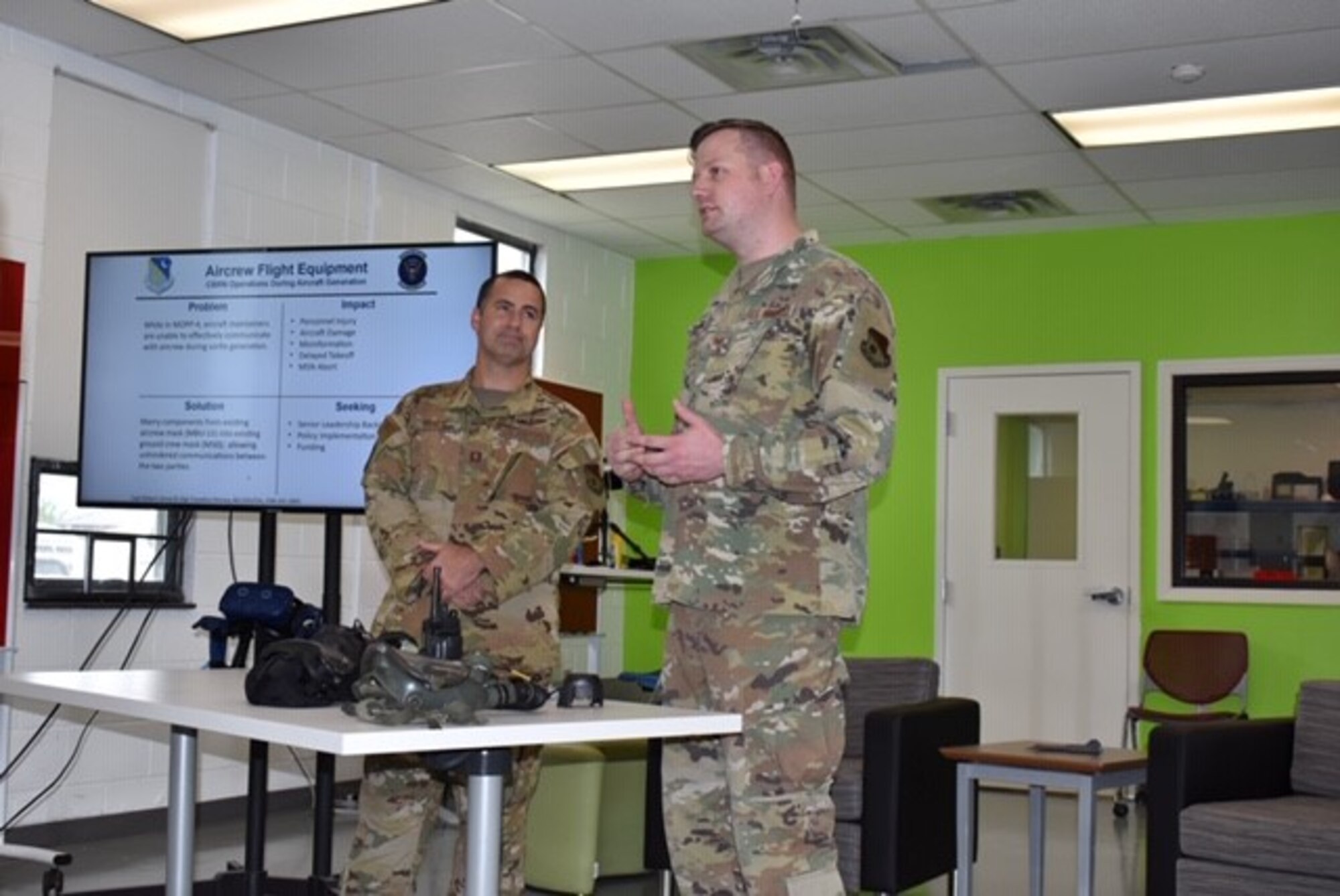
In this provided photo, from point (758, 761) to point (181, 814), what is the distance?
3.59ft

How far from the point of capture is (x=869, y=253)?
914 cm

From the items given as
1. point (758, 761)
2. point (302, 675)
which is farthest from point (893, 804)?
point (302, 675)

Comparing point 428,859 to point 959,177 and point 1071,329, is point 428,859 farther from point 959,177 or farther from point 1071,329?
point 1071,329

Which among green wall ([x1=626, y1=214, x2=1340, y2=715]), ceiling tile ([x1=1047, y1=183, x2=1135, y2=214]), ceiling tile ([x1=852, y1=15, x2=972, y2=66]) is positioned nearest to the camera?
ceiling tile ([x1=852, y1=15, x2=972, y2=66])

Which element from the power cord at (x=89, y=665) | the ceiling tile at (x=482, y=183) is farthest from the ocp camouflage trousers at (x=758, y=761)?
the ceiling tile at (x=482, y=183)

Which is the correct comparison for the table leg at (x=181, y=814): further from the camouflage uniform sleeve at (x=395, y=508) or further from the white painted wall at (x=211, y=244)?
the white painted wall at (x=211, y=244)

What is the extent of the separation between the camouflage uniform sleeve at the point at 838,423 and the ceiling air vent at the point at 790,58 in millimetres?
3259

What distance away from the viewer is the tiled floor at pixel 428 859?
205 inches

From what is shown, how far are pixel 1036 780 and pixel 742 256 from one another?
2.56 m

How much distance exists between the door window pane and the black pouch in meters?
6.72

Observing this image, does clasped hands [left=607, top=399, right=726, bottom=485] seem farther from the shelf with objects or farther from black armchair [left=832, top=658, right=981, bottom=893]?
the shelf with objects

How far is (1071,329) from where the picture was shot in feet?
28.2

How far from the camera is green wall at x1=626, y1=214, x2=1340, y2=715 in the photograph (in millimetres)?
8047

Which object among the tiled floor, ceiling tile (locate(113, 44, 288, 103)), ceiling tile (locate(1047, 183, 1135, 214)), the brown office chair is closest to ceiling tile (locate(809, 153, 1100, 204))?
ceiling tile (locate(1047, 183, 1135, 214))
